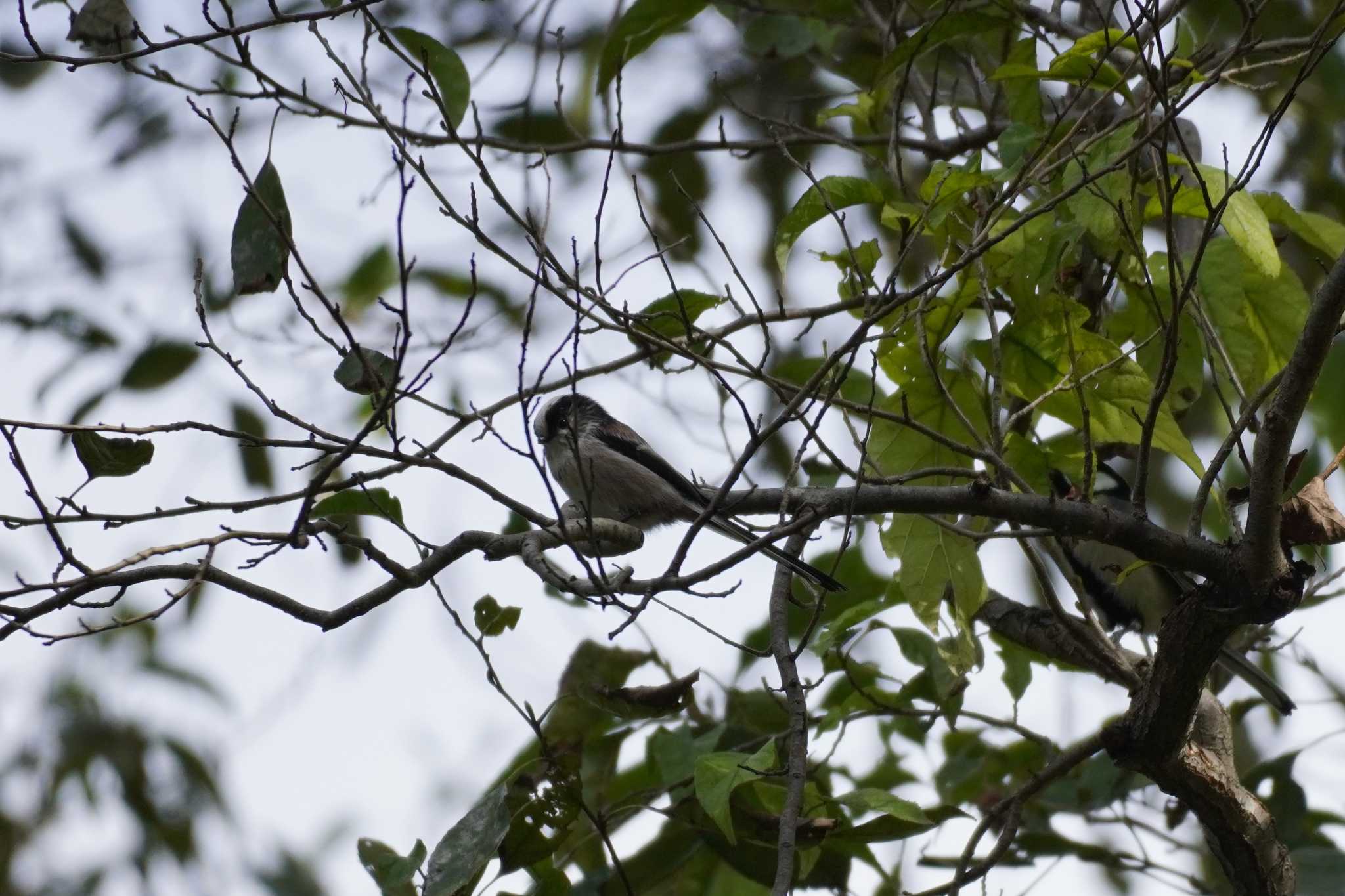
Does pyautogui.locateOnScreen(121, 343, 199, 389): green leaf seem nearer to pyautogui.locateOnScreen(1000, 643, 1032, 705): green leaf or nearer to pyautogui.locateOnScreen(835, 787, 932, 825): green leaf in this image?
pyautogui.locateOnScreen(835, 787, 932, 825): green leaf

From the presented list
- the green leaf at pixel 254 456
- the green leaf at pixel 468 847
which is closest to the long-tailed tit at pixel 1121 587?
the green leaf at pixel 468 847

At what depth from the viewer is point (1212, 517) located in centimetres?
548

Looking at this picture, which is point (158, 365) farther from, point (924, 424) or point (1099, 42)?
point (1099, 42)

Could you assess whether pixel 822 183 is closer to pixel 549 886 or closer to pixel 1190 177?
pixel 1190 177

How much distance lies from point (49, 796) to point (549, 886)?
4.12m

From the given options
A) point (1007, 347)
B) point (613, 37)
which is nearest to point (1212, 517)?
point (1007, 347)

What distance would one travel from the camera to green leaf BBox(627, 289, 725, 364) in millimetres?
3342

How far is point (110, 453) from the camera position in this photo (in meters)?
2.84

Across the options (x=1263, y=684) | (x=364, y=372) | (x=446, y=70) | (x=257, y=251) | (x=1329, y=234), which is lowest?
(x=1263, y=684)

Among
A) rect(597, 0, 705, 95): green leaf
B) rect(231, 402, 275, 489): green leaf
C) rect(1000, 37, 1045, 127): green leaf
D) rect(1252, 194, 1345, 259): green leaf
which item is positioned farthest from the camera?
rect(231, 402, 275, 489): green leaf

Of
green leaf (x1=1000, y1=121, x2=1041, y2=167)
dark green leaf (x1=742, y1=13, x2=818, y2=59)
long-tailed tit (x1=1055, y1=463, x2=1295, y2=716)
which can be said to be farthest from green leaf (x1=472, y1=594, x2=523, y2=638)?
long-tailed tit (x1=1055, y1=463, x2=1295, y2=716)

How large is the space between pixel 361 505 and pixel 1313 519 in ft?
7.72

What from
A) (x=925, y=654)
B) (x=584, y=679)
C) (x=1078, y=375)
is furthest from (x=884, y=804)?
(x=584, y=679)

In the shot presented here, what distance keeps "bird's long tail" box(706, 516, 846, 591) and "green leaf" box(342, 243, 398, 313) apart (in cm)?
265
